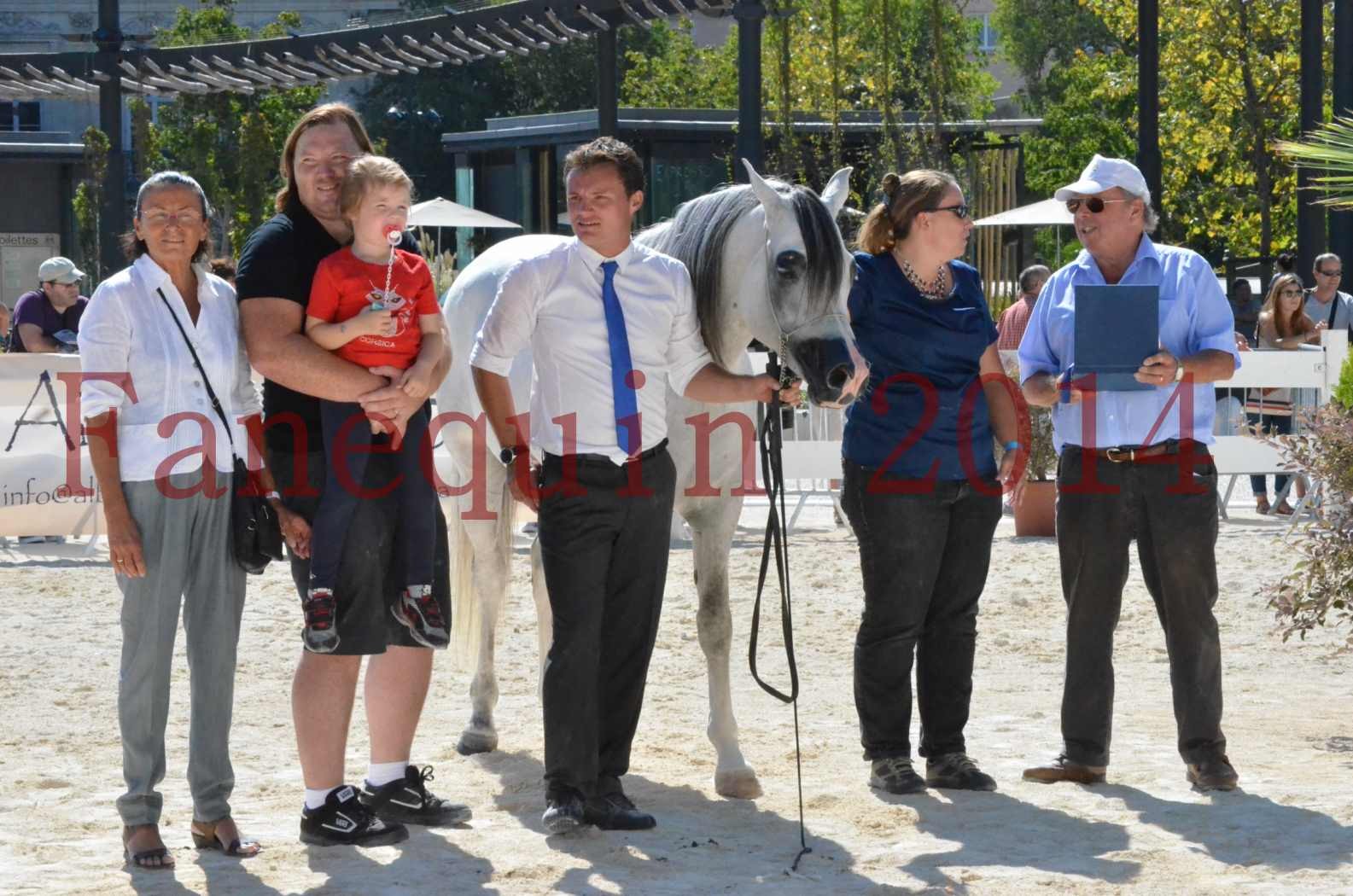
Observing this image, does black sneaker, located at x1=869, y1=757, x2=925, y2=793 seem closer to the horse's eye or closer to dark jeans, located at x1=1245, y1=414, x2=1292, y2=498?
the horse's eye

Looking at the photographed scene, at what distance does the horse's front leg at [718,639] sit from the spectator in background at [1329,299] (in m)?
8.79

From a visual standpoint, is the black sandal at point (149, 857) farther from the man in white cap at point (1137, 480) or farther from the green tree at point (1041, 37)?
the green tree at point (1041, 37)

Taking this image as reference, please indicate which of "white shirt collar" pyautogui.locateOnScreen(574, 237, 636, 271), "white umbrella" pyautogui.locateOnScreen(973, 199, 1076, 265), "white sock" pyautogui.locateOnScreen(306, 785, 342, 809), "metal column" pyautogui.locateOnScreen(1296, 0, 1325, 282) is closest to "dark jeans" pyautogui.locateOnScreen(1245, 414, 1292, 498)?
"metal column" pyautogui.locateOnScreen(1296, 0, 1325, 282)

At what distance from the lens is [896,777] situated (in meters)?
5.11

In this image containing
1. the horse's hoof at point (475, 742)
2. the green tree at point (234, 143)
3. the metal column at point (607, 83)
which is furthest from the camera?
the green tree at point (234, 143)

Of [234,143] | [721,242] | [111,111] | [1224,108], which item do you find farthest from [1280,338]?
[234,143]

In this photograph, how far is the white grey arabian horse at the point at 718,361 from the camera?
182 inches

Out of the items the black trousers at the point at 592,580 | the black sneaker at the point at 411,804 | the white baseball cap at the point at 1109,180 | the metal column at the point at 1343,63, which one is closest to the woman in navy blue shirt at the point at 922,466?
the white baseball cap at the point at 1109,180

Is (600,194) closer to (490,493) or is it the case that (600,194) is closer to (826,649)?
(490,493)

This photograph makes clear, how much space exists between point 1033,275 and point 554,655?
368 inches

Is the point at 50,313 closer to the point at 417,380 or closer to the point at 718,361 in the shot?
the point at 718,361

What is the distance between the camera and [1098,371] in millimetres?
4977

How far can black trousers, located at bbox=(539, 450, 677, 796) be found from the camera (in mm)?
4574

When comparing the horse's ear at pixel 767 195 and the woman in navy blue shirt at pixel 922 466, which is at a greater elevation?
the horse's ear at pixel 767 195
